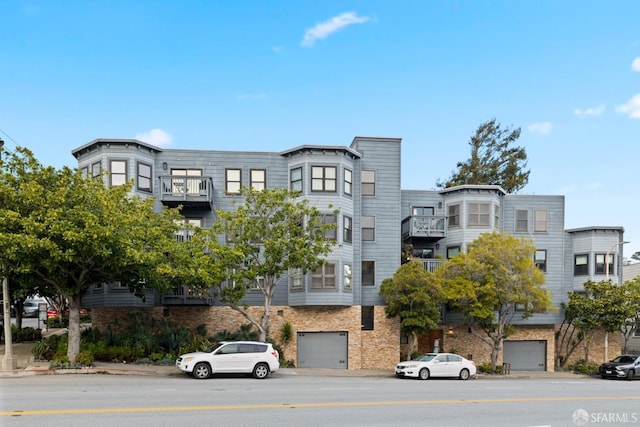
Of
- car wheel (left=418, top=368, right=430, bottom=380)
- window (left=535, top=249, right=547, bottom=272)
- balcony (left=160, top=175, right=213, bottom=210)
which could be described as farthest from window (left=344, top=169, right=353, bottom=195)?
window (left=535, top=249, right=547, bottom=272)

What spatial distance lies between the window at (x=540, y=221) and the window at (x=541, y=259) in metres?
1.36

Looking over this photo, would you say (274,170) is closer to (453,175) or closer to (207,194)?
(207,194)

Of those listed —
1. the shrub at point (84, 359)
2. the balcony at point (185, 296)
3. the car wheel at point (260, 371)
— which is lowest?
the car wheel at point (260, 371)

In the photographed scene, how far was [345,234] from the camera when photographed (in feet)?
99.1

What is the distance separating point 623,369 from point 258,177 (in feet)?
74.5

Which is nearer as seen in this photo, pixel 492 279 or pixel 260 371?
pixel 260 371

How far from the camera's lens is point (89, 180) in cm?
2267

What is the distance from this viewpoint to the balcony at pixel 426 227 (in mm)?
32625

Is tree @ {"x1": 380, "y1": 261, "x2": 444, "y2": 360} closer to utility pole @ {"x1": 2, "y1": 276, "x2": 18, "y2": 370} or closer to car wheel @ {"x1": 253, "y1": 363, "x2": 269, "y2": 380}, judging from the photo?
car wheel @ {"x1": 253, "y1": 363, "x2": 269, "y2": 380}

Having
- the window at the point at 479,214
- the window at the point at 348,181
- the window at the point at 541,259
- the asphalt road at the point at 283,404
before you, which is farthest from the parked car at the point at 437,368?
the window at the point at 541,259

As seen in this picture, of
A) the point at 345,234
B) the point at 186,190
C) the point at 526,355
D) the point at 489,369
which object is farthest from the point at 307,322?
the point at 526,355

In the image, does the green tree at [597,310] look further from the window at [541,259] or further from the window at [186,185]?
the window at [186,185]

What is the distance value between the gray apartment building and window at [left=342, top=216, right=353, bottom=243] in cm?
11

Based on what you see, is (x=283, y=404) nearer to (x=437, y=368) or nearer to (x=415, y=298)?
(x=437, y=368)
